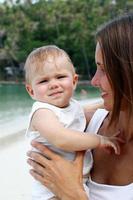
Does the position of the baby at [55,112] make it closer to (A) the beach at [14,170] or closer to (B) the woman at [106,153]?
(B) the woman at [106,153]

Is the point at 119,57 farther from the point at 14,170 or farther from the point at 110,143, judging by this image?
the point at 14,170

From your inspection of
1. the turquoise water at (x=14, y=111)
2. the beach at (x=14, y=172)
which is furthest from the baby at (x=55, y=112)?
the turquoise water at (x=14, y=111)

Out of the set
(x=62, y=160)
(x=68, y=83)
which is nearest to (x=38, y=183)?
(x=62, y=160)

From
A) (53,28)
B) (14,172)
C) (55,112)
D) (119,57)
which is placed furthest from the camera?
(53,28)

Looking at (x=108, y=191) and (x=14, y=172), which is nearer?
(x=108, y=191)

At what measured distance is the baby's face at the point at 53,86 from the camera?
1399 mm

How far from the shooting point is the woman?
126 centimetres

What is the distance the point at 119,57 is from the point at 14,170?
291cm

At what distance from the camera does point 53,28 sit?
1278 inches

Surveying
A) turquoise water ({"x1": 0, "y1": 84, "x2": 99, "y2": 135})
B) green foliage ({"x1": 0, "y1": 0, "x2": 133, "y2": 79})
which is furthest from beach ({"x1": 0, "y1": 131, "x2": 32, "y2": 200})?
green foliage ({"x1": 0, "y1": 0, "x2": 133, "y2": 79})

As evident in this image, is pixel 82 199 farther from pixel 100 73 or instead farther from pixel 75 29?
pixel 75 29

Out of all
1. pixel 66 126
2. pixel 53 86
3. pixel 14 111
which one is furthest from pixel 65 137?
pixel 14 111

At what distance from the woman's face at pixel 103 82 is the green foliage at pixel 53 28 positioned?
99.6 ft

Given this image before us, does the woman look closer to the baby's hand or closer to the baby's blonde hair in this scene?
the baby's hand
